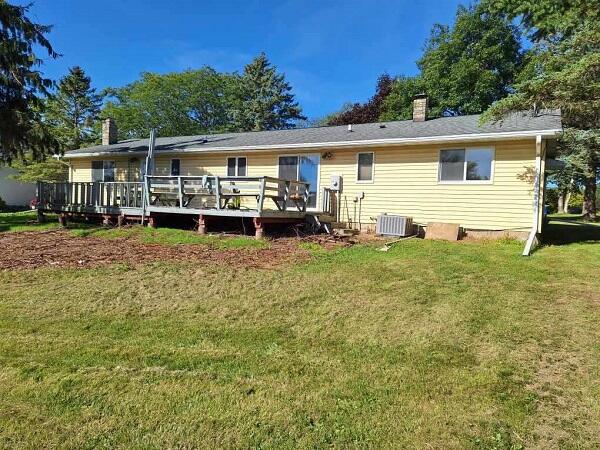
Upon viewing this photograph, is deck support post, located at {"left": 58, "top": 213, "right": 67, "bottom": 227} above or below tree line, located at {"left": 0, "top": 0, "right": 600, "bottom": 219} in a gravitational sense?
below

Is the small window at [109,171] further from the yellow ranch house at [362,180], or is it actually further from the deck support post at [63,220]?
the deck support post at [63,220]

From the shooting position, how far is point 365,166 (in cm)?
1234

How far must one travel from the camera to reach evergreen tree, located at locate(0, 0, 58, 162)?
13117mm

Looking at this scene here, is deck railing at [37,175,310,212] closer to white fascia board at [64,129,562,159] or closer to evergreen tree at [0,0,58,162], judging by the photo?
white fascia board at [64,129,562,159]

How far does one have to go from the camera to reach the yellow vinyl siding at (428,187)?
10109mm

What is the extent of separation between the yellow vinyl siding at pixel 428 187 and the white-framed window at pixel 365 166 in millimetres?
100

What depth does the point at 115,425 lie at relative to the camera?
9.04 ft

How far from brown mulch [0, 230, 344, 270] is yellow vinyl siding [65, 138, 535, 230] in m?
2.56

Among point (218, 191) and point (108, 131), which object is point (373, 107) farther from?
point (218, 191)

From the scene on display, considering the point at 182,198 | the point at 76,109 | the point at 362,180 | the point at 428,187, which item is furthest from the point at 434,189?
the point at 76,109

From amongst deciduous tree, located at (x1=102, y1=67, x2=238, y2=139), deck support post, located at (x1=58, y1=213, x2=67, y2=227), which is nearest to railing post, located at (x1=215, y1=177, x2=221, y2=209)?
deck support post, located at (x1=58, y1=213, x2=67, y2=227)

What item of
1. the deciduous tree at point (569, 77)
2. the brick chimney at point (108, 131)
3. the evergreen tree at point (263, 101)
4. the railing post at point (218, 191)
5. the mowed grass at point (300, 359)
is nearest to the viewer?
the mowed grass at point (300, 359)


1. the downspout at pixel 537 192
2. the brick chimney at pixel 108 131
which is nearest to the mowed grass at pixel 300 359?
the downspout at pixel 537 192

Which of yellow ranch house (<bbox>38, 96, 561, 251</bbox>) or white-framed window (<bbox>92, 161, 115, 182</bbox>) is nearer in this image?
yellow ranch house (<bbox>38, 96, 561, 251</bbox>)
